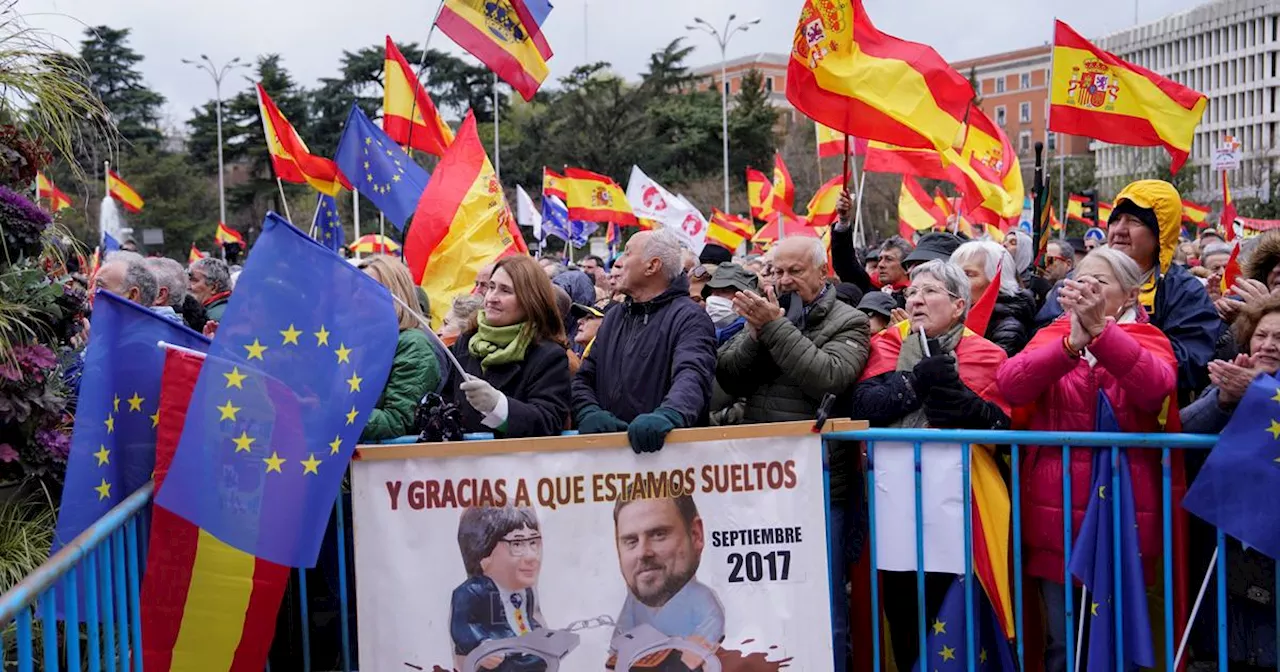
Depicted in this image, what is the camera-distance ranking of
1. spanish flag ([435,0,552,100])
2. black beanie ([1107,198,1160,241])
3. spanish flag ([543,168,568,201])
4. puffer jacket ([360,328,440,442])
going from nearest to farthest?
puffer jacket ([360,328,440,442]) < black beanie ([1107,198,1160,241]) < spanish flag ([435,0,552,100]) < spanish flag ([543,168,568,201])

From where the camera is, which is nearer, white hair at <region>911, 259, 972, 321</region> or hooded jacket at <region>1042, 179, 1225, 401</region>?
hooded jacket at <region>1042, 179, 1225, 401</region>

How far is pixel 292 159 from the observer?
466 inches

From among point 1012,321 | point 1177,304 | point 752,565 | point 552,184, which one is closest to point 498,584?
point 752,565

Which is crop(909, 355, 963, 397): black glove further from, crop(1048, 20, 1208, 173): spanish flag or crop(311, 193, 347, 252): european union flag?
crop(311, 193, 347, 252): european union flag

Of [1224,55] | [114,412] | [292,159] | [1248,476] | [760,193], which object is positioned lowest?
[1248,476]

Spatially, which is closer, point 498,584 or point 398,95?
point 498,584

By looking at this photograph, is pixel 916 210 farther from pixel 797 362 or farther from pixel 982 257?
pixel 797 362

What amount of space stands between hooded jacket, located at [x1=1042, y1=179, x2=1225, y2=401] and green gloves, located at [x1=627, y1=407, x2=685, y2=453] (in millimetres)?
2043

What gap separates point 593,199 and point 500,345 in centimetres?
1403

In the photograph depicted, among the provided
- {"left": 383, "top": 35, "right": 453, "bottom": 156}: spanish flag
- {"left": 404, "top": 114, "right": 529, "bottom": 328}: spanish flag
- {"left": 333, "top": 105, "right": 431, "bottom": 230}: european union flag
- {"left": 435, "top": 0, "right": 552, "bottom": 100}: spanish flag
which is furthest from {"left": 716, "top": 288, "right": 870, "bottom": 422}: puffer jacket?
{"left": 383, "top": 35, "right": 453, "bottom": 156}: spanish flag

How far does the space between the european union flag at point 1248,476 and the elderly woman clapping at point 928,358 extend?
2.59ft

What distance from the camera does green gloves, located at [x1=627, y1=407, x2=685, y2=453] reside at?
4.12 meters

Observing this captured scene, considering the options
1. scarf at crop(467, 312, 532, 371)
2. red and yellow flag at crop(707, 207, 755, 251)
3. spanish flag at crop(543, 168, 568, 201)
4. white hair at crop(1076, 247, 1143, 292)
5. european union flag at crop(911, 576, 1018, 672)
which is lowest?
european union flag at crop(911, 576, 1018, 672)

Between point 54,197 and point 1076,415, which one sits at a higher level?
point 54,197
